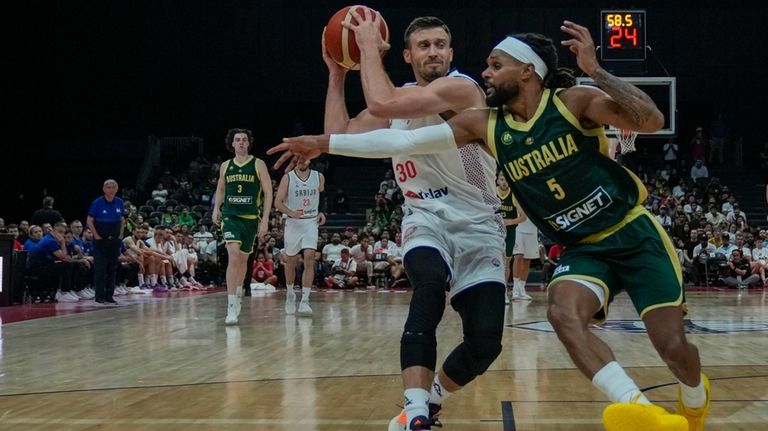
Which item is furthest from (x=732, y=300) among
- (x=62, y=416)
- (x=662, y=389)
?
(x=62, y=416)

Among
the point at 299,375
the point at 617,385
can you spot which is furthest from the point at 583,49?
the point at 299,375

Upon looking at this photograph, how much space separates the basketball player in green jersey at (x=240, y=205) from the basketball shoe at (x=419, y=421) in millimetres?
5883

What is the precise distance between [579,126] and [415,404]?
1268 mm

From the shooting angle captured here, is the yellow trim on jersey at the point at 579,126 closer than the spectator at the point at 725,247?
Yes

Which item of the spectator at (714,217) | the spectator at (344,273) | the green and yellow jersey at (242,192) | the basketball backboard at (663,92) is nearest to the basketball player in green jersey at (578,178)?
the green and yellow jersey at (242,192)

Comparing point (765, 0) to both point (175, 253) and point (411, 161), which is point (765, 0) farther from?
point (411, 161)

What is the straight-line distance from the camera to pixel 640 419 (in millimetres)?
3041

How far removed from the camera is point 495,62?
3.82 m

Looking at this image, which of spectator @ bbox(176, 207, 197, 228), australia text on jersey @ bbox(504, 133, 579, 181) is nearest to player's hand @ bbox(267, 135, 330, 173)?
australia text on jersey @ bbox(504, 133, 579, 181)

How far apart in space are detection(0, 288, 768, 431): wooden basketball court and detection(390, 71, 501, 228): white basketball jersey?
3.22ft

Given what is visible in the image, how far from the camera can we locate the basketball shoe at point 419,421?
3.51 m

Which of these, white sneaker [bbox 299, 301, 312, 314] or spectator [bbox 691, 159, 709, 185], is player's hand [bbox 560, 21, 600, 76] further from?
spectator [bbox 691, 159, 709, 185]

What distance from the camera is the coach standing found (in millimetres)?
13023

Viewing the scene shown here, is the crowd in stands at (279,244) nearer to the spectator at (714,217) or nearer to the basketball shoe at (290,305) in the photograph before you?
the spectator at (714,217)
